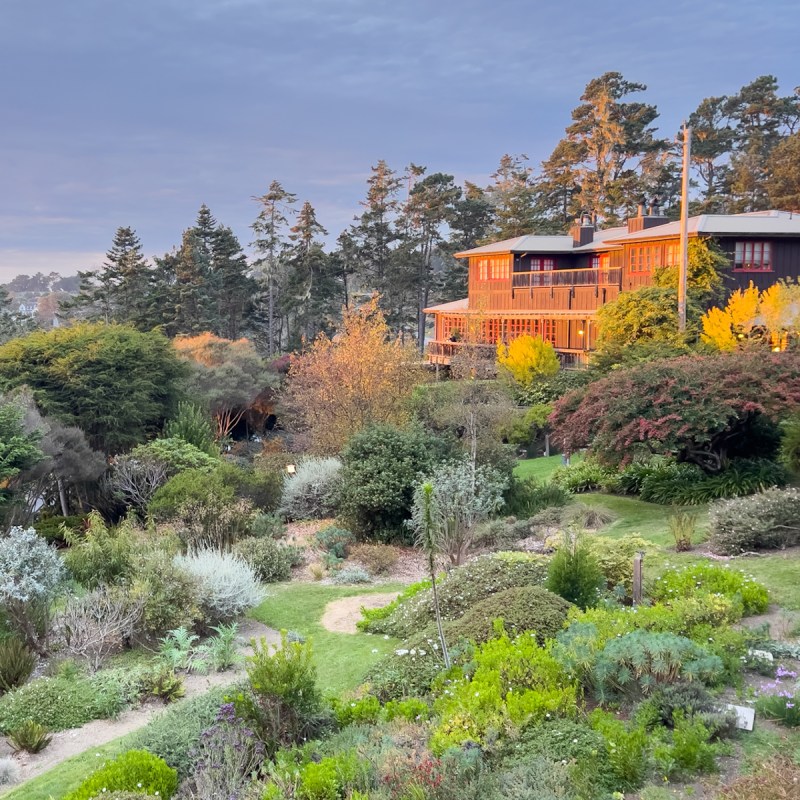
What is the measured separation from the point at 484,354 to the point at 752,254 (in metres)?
11.1

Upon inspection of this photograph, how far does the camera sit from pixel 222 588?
9.26 meters

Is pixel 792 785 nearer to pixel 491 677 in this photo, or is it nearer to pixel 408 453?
pixel 491 677

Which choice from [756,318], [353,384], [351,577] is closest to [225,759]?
[351,577]

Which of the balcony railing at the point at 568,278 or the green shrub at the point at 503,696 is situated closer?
the green shrub at the point at 503,696

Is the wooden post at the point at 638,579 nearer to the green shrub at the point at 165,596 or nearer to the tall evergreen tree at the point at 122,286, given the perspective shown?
the green shrub at the point at 165,596

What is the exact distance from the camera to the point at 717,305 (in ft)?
92.8

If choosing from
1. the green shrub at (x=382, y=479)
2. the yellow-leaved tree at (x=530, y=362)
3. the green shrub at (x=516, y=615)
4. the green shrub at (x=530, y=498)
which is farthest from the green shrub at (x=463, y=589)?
the yellow-leaved tree at (x=530, y=362)

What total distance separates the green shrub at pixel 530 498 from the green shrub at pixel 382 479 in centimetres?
164

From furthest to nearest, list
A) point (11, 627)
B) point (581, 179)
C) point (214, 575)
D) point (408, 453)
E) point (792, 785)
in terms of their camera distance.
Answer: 1. point (581, 179)
2. point (408, 453)
3. point (214, 575)
4. point (11, 627)
5. point (792, 785)

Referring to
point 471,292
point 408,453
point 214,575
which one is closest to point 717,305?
point 471,292

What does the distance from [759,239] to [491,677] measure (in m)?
27.2

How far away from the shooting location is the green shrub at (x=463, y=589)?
27.2 feet

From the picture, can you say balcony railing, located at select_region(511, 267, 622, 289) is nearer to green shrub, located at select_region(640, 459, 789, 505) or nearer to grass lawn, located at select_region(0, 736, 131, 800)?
green shrub, located at select_region(640, 459, 789, 505)

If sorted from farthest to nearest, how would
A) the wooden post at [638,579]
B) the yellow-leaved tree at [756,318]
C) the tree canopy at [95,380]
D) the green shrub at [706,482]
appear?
the yellow-leaved tree at [756,318] → the tree canopy at [95,380] → the green shrub at [706,482] → the wooden post at [638,579]
